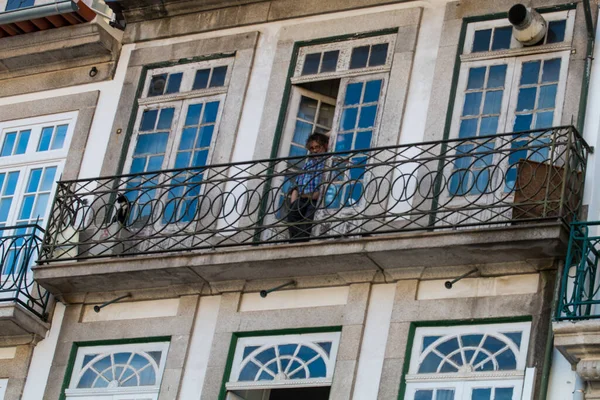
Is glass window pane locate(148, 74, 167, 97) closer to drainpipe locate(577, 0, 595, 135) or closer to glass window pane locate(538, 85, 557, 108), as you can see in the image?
glass window pane locate(538, 85, 557, 108)

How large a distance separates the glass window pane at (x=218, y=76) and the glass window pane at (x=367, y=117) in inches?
66.2

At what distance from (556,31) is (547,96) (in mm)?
658

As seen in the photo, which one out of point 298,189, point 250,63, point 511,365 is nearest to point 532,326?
A: point 511,365

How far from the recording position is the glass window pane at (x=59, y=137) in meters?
18.9

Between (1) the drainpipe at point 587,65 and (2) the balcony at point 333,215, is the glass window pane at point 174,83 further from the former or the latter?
(1) the drainpipe at point 587,65

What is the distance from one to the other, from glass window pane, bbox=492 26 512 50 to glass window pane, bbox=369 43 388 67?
1.12 meters

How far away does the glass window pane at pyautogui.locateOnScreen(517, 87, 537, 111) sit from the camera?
53.7ft

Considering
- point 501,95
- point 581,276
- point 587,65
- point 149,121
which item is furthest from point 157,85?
point 581,276

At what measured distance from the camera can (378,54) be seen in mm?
17422

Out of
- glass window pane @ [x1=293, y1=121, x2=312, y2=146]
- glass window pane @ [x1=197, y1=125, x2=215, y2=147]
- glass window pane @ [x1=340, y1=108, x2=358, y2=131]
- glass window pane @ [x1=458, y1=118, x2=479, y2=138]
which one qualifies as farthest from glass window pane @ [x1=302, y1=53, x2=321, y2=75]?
glass window pane @ [x1=458, y1=118, x2=479, y2=138]

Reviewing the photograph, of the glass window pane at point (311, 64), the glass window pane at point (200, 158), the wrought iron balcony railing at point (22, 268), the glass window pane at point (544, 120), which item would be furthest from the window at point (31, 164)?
the glass window pane at point (544, 120)

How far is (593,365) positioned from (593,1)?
386 centimetres

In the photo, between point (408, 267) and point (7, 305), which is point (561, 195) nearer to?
point (408, 267)

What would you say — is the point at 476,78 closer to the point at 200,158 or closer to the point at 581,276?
the point at 581,276
